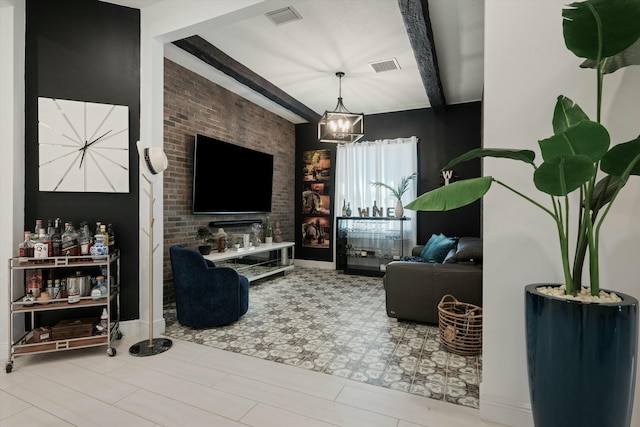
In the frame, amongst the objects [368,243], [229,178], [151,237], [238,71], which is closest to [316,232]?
[368,243]

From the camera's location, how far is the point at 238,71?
163 inches

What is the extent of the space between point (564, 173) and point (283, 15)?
9.64ft

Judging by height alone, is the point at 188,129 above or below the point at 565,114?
above

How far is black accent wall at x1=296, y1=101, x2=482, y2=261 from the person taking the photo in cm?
531

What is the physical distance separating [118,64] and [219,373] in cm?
287

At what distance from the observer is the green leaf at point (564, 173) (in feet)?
3.31

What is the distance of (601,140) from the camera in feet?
3.40

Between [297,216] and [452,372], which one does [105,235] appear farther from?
[297,216]

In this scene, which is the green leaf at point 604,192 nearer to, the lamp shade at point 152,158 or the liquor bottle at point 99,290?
the lamp shade at point 152,158

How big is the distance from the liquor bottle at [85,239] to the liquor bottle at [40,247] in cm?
22

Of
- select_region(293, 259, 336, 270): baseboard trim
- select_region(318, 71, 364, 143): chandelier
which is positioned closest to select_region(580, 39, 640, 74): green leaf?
select_region(318, 71, 364, 143): chandelier

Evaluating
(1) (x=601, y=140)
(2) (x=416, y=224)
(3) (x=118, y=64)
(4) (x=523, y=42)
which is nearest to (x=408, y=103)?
(2) (x=416, y=224)

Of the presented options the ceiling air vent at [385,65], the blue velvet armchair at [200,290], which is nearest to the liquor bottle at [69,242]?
the blue velvet armchair at [200,290]

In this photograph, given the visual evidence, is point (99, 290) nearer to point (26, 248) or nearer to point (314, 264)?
point (26, 248)
